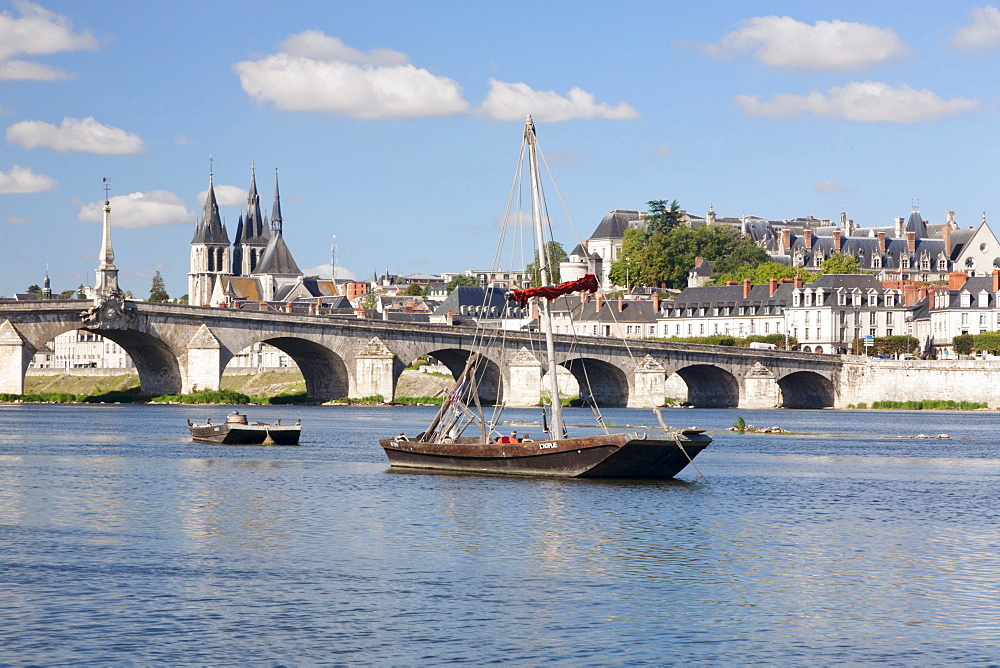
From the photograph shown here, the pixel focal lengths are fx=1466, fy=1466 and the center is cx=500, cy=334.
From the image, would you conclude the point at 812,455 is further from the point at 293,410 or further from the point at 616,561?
the point at 293,410

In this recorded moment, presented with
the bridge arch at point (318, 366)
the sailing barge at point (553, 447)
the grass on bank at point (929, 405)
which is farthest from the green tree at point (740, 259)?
the sailing barge at point (553, 447)

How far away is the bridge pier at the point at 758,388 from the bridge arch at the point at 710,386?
45.3 inches

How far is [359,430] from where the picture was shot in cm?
7856

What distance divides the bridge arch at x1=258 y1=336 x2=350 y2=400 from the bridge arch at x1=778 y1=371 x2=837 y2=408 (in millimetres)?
38419

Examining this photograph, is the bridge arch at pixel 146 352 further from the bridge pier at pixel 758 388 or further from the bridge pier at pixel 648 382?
the bridge pier at pixel 758 388

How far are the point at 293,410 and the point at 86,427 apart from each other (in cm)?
2827

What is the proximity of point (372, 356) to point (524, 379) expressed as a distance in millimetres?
12513

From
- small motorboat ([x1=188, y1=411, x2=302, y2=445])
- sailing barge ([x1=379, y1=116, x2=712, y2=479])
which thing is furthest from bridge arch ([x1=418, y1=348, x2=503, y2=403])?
sailing barge ([x1=379, y1=116, x2=712, y2=479])

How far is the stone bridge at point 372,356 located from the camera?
104m

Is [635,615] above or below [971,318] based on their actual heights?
below

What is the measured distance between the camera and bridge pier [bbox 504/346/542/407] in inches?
4513

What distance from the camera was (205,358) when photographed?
107688 mm

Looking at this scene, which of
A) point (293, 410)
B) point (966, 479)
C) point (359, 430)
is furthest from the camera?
point (293, 410)

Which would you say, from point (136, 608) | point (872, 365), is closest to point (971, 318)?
point (872, 365)
